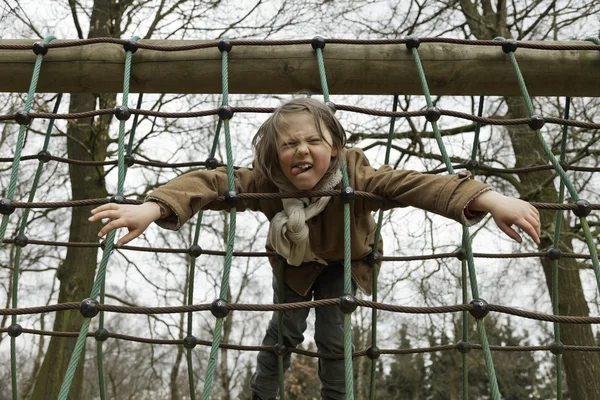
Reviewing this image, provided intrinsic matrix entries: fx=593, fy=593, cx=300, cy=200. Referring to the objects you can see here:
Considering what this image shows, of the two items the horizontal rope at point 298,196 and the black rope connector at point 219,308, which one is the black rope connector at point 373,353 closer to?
the horizontal rope at point 298,196

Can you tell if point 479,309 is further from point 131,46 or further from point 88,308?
point 131,46

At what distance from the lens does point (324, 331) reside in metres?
2.09

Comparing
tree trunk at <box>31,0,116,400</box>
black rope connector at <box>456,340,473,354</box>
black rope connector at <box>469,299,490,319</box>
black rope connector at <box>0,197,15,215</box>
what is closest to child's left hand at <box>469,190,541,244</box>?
black rope connector at <box>469,299,490,319</box>

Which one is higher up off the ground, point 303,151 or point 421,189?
point 303,151

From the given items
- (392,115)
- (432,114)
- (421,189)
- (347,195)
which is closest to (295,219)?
(347,195)

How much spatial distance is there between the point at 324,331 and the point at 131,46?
4.06 ft

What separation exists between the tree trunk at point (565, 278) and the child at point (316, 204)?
10.6 ft

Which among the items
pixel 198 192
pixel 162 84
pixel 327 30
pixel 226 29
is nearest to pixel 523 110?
pixel 327 30

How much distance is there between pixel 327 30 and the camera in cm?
553

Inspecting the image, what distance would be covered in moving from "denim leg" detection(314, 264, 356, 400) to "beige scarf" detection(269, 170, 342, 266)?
10.2 inches

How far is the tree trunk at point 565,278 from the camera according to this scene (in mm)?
4594

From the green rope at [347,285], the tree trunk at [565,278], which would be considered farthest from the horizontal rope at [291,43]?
the tree trunk at [565,278]

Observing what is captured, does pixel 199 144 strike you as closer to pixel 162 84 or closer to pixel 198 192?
pixel 162 84

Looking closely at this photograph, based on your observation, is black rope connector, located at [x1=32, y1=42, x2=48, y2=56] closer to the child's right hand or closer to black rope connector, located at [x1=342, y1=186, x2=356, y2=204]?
the child's right hand
